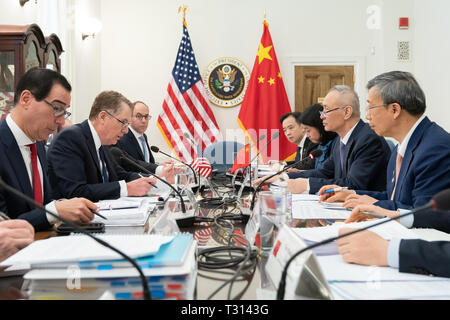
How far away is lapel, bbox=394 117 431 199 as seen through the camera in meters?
1.69

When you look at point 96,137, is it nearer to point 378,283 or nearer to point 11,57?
point 11,57

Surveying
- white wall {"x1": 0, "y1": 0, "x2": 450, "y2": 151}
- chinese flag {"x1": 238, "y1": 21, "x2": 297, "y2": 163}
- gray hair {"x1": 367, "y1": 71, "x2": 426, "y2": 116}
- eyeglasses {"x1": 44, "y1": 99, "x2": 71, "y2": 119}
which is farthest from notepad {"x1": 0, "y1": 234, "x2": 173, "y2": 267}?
white wall {"x1": 0, "y1": 0, "x2": 450, "y2": 151}

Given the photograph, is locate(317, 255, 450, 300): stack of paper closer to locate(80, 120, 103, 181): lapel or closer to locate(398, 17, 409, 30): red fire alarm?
locate(80, 120, 103, 181): lapel

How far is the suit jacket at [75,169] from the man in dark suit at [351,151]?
3.76 feet

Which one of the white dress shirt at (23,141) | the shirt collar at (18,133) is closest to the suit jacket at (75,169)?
the white dress shirt at (23,141)

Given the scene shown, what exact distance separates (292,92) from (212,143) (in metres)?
1.39

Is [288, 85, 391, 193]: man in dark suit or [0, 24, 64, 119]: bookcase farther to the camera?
[0, 24, 64, 119]: bookcase

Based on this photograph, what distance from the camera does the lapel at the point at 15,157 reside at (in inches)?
64.9

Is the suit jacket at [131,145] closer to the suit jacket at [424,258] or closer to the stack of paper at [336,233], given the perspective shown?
the stack of paper at [336,233]

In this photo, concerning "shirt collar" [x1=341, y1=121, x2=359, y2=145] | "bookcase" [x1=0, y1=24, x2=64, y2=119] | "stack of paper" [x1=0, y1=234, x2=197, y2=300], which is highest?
"bookcase" [x1=0, y1=24, x2=64, y2=119]

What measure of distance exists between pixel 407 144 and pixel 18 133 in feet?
5.69

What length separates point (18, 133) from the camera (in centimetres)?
173

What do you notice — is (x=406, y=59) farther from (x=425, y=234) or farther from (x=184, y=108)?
(x=425, y=234)

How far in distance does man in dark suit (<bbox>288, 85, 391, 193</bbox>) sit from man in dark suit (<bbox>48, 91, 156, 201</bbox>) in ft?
3.50
